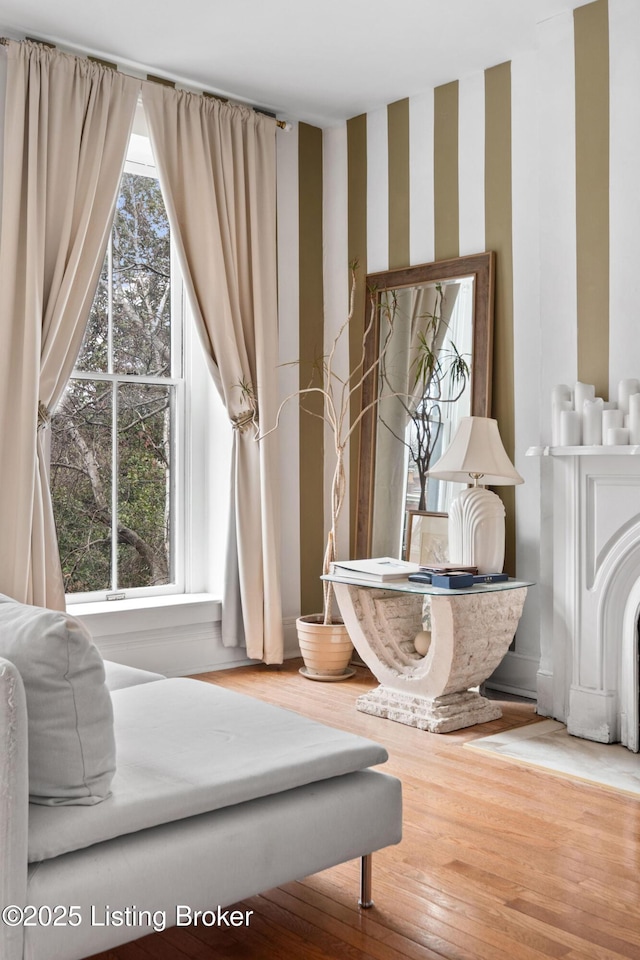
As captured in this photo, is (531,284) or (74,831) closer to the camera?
(74,831)

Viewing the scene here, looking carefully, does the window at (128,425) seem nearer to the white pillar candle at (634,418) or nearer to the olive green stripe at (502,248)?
the olive green stripe at (502,248)

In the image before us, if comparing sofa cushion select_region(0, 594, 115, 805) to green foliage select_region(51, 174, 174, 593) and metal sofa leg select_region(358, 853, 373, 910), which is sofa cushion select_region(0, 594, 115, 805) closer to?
metal sofa leg select_region(358, 853, 373, 910)

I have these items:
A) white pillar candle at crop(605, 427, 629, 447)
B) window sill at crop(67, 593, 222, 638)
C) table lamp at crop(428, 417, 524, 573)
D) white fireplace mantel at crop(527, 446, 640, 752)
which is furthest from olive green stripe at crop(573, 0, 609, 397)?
window sill at crop(67, 593, 222, 638)

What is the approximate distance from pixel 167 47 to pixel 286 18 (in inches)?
25.6

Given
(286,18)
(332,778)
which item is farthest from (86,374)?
(332,778)

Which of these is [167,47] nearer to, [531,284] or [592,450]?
[531,284]

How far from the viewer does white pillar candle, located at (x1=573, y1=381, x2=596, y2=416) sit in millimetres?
3840

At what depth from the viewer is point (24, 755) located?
65.1 inches

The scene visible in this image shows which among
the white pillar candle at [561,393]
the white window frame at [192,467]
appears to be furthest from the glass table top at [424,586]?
the white window frame at [192,467]

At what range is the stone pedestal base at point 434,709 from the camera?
3877mm

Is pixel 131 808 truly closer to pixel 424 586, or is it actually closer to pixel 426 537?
pixel 424 586

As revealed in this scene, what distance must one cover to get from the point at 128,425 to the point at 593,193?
101 inches

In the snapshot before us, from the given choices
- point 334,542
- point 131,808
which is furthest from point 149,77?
point 131,808

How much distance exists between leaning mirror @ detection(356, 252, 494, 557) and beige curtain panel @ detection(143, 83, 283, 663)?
56cm
